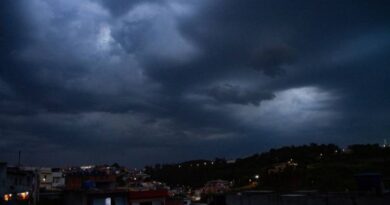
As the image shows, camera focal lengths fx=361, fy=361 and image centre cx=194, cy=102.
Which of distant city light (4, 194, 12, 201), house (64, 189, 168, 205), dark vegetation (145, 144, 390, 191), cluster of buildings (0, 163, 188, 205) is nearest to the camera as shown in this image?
distant city light (4, 194, 12, 201)

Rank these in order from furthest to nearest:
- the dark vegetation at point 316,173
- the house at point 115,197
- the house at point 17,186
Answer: the dark vegetation at point 316,173 → the house at point 115,197 → the house at point 17,186

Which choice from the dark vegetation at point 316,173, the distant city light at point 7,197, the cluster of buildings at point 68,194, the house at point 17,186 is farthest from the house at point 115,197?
the dark vegetation at point 316,173

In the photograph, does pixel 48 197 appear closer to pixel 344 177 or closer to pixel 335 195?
pixel 335 195

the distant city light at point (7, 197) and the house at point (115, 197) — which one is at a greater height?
the distant city light at point (7, 197)

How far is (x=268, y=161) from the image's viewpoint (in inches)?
5059

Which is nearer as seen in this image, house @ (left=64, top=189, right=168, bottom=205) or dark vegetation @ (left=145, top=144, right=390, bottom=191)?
house @ (left=64, top=189, right=168, bottom=205)

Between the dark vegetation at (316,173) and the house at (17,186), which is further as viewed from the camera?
the dark vegetation at (316,173)

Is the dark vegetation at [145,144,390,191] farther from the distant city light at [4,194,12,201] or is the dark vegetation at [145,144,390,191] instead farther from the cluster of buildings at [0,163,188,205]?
the distant city light at [4,194,12,201]

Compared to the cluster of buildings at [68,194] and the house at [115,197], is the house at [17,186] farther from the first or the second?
the house at [115,197]

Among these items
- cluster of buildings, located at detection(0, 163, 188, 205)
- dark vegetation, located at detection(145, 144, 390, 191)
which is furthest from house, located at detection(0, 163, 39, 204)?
dark vegetation, located at detection(145, 144, 390, 191)

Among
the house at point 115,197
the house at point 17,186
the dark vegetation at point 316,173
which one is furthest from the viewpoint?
the dark vegetation at point 316,173

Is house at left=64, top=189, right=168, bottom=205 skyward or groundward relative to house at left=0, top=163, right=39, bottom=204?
groundward

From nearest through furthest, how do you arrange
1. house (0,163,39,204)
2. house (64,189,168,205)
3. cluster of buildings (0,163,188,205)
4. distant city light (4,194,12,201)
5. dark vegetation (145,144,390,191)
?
distant city light (4,194,12,201)
house (0,163,39,204)
cluster of buildings (0,163,188,205)
house (64,189,168,205)
dark vegetation (145,144,390,191)

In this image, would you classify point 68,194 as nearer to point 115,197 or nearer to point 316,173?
point 115,197
